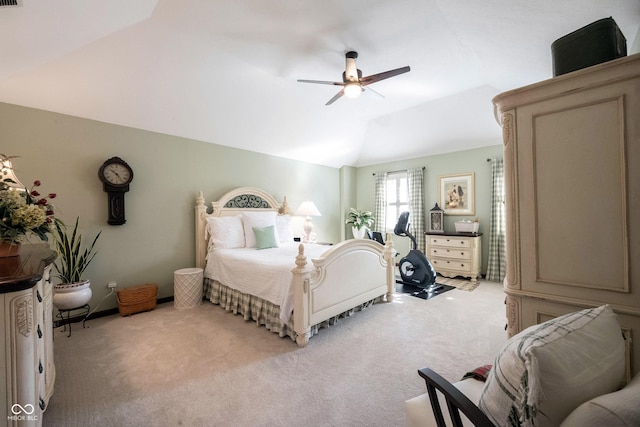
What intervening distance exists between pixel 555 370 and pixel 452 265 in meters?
4.56

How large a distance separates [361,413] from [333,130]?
450cm

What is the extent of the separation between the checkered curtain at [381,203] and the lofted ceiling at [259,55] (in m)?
2.06

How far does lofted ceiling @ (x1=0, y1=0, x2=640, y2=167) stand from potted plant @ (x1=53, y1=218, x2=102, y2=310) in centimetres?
149

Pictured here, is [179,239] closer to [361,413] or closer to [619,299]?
[361,413]

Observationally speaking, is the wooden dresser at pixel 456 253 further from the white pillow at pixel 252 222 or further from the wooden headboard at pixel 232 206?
the white pillow at pixel 252 222

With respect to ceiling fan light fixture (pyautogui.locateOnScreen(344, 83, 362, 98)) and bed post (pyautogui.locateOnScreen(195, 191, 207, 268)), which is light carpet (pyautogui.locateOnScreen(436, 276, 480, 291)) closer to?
ceiling fan light fixture (pyautogui.locateOnScreen(344, 83, 362, 98))

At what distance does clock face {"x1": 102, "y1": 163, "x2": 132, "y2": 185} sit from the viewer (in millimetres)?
3143

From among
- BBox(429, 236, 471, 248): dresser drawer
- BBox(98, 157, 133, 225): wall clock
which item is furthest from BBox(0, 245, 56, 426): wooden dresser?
BBox(429, 236, 471, 248): dresser drawer

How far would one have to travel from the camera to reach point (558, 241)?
3.99ft

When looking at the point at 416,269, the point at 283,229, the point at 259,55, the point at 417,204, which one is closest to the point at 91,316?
the point at 283,229

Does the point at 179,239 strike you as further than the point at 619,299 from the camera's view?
Yes

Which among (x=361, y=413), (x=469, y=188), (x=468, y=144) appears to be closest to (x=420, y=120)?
(x=468, y=144)

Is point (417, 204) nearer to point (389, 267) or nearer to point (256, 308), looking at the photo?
point (389, 267)

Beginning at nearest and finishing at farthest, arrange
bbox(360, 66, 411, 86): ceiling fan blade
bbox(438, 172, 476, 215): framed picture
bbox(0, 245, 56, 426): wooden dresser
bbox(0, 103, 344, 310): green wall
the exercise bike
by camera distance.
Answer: bbox(0, 245, 56, 426): wooden dresser, bbox(360, 66, 411, 86): ceiling fan blade, bbox(0, 103, 344, 310): green wall, the exercise bike, bbox(438, 172, 476, 215): framed picture
